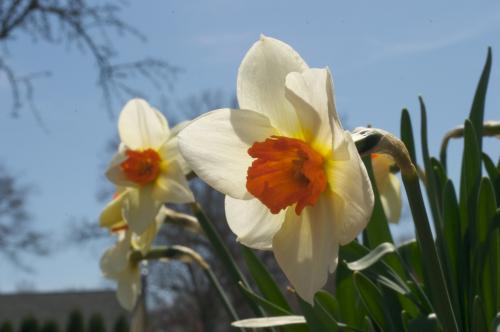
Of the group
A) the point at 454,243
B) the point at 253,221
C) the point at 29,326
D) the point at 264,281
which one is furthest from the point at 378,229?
the point at 29,326

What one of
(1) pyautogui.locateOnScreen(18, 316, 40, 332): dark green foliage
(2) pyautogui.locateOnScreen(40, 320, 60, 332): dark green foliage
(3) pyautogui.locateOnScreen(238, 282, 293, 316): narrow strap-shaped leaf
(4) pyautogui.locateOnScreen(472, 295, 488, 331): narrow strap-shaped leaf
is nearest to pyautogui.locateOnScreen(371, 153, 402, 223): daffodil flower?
(3) pyautogui.locateOnScreen(238, 282, 293, 316): narrow strap-shaped leaf

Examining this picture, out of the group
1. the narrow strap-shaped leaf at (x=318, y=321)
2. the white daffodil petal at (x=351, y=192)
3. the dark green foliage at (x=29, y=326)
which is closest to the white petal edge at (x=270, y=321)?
the narrow strap-shaped leaf at (x=318, y=321)

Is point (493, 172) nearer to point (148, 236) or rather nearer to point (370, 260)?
point (370, 260)

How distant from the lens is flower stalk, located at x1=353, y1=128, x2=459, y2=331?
651 millimetres

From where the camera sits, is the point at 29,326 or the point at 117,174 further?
the point at 29,326

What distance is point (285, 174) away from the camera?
69cm

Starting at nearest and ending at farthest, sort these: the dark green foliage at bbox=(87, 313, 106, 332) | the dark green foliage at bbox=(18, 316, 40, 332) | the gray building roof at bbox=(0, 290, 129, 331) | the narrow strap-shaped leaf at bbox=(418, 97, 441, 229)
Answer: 1. the narrow strap-shaped leaf at bbox=(418, 97, 441, 229)
2. the dark green foliage at bbox=(18, 316, 40, 332)
3. the dark green foliage at bbox=(87, 313, 106, 332)
4. the gray building roof at bbox=(0, 290, 129, 331)

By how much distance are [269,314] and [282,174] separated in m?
0.42

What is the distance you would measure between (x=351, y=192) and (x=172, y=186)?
659mm

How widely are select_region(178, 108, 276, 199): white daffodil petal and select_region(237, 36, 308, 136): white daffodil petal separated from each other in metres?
0.02

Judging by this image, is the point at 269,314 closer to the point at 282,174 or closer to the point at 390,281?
the point at 390,281

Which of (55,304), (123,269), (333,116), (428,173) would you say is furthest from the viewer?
(55,304)

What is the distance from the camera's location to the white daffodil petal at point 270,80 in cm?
75

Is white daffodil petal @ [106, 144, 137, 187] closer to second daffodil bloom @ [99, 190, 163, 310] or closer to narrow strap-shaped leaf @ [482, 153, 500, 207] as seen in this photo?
second daffodil bloom @ [99, 190, 163, 310]
